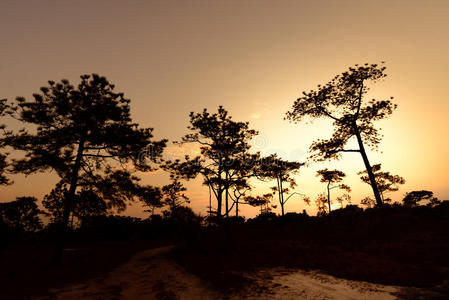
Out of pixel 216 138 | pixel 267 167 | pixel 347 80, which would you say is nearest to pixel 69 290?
pixel 216 138

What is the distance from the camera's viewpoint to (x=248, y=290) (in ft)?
24.7

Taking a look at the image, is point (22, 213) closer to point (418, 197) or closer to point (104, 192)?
point (104, 192)

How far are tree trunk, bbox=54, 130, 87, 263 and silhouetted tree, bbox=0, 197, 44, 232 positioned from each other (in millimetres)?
40893

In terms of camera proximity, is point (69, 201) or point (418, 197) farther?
point (418, 197)

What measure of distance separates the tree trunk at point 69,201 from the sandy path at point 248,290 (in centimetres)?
555

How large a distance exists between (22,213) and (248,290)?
58471mm

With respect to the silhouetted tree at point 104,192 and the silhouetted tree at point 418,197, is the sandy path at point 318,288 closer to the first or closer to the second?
the silhouetted tree at point 104,192

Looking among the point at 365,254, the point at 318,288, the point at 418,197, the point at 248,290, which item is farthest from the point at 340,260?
the point at 418,197

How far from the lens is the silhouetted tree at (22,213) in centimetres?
4406

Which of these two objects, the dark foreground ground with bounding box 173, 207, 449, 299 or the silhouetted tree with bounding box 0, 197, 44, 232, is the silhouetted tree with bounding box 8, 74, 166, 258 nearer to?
the dark foreground ground with bounding box 173, 207, 449, 299

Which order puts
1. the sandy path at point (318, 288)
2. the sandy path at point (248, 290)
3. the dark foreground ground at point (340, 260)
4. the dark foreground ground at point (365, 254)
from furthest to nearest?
the dark foreground ground at point (365, 254), the dark foreground ground at point (340, 260), the sandy path at point (248, 290), the sandy path at point (318, 288)

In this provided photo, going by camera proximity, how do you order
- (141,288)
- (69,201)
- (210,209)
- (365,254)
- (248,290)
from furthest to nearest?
(210,209) < (69,201) < (365,254) < (141,288) < (248,290)

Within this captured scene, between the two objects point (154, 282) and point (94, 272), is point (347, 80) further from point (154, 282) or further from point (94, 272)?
point (94, 272)

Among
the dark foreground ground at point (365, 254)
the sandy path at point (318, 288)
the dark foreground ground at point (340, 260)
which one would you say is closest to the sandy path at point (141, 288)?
the dark foreground ground at point (340, 260)
